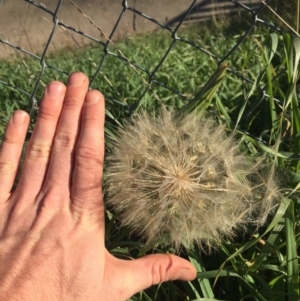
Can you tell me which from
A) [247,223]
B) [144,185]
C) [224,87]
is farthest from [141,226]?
[224,87]

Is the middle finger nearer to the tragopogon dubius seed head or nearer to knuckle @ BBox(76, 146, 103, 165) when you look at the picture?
knuckle @ BBox(76, 146, 103, 165)

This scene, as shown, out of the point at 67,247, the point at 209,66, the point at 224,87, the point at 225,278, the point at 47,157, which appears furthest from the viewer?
the point at 209,66

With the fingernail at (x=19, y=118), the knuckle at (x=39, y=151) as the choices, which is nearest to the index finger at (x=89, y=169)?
the knuckle at (x=39, y=151)

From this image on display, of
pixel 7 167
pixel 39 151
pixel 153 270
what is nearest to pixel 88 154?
pixel 39 151

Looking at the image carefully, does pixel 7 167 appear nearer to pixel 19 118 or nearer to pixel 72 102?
pixel 19 118

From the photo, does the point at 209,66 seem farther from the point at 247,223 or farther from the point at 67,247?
the point at 67,247

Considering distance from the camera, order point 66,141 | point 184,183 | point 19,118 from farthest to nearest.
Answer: point 19,118, point 66,141, point 184,183

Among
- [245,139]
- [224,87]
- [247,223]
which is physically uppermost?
[224,87]
